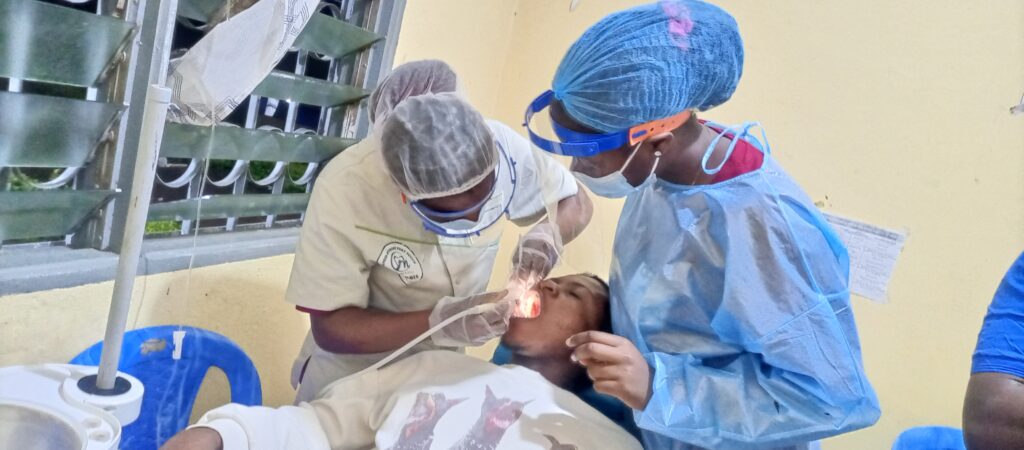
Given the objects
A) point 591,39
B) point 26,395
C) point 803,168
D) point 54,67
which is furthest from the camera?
point 803,168

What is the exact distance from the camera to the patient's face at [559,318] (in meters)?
1.39

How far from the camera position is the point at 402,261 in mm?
1375

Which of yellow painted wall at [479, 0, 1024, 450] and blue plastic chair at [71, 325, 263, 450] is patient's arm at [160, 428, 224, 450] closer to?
blue plastic chair at [71, 325, 263, 450]

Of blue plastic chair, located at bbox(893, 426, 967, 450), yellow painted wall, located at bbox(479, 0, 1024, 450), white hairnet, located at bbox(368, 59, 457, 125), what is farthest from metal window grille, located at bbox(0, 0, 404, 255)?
blue plastic chair, located at bbox(893, 426, 967, 450)

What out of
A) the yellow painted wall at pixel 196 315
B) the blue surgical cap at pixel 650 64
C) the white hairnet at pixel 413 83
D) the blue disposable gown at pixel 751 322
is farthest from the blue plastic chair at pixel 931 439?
the yellow painted wall at pixel 196 315

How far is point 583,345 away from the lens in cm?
116

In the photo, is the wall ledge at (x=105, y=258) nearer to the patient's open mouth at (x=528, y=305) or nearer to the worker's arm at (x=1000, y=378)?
the patient's open mouth at (x=528, y=305)

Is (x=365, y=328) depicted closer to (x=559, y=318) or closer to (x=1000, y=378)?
(x=559, y=318)

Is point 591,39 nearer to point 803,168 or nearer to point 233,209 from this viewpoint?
point 233,209

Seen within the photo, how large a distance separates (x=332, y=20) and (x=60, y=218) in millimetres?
798

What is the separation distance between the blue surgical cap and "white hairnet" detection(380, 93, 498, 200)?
20cm

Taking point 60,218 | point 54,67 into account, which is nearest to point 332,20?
point 54,67

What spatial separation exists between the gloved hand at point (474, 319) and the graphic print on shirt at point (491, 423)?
0.45ft

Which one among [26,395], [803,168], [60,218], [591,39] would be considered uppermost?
[591,39]
